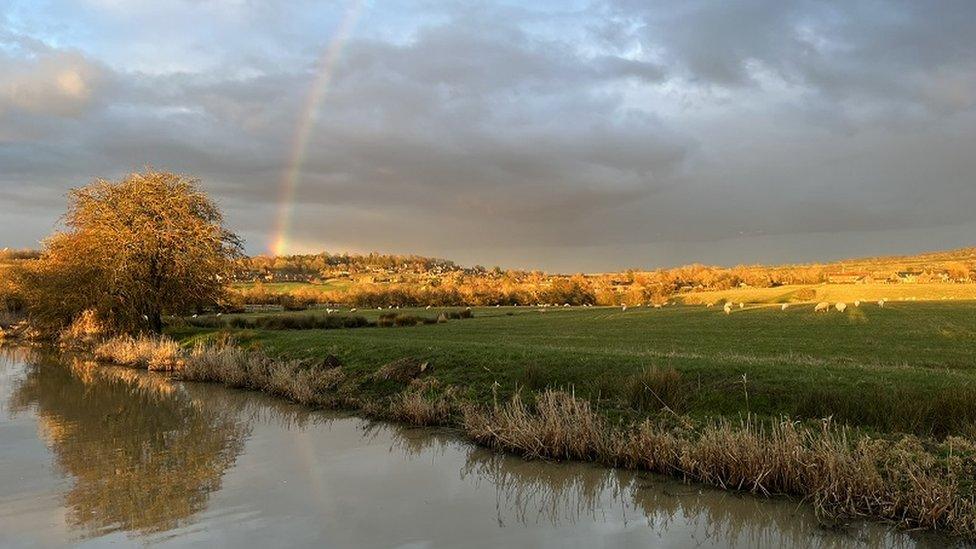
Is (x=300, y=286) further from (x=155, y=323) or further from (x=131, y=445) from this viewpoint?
(x=131, y=445)

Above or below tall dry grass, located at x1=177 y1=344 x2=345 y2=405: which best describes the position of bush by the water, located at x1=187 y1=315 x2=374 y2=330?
above

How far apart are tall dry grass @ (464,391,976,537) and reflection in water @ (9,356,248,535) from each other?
6.70m

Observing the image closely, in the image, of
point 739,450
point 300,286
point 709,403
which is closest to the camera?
point 739,450

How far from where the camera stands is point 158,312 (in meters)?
39.7

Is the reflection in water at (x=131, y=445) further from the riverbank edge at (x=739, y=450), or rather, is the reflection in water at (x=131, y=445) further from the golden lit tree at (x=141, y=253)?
the golden lit tree at (x=141, y=253)

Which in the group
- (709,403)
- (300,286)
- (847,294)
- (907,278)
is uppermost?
(300,286)

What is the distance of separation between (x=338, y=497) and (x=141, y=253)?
3190cm

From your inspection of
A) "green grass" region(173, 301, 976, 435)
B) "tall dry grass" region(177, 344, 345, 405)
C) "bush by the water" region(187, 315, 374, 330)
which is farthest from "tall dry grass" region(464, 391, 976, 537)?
"bush by the water" region(187, 315, 374, 330)

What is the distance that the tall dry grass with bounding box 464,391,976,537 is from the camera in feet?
32.1

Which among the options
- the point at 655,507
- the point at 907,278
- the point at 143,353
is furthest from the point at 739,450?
the point at 907,278

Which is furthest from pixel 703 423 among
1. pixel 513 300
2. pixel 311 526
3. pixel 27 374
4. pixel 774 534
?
pixel 513 300

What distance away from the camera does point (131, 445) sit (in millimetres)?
16234

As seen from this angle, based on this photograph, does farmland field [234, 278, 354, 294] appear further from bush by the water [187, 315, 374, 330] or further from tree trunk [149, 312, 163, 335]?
tree trunk [149, 312, 163, 335]

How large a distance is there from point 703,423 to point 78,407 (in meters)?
20.1
